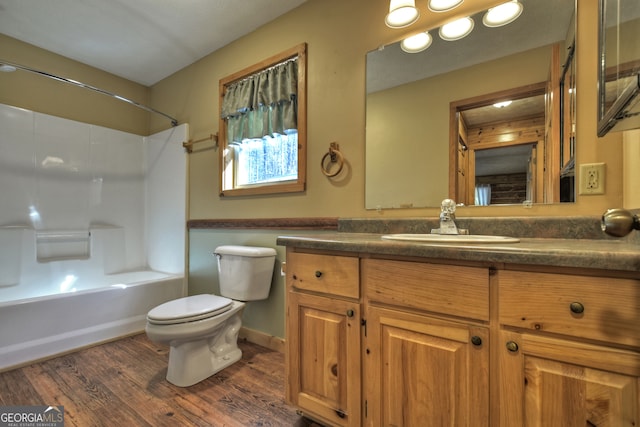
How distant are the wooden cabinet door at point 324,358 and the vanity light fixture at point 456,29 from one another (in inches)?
52.5

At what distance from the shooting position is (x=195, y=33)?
7.07 ft

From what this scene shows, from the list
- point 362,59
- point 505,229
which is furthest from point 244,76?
point 505,229

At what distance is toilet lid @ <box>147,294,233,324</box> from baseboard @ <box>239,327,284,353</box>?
17.9 inches

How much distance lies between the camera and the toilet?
1474mm

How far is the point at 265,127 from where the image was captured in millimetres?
2018

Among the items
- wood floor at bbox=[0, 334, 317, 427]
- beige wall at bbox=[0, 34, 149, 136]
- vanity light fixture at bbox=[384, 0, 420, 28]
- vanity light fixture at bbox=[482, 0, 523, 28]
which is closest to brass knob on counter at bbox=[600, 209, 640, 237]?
vanity light fixture at bbox=[482, 0, 523, 28]

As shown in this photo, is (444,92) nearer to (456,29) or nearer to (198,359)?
(456,29)

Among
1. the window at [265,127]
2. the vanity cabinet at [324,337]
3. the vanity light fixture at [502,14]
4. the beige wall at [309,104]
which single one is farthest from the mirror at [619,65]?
the window at [265,127]

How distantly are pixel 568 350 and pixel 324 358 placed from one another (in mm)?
755

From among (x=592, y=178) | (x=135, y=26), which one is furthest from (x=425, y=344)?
(x=135, y=26)

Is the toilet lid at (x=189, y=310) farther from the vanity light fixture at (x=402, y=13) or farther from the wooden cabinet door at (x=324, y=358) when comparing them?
the vanity light fixture at (x=402, y=13)

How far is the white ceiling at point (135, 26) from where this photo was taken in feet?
6.13

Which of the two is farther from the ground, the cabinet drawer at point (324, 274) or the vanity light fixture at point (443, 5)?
the vanity light fixture at point (443, 5)

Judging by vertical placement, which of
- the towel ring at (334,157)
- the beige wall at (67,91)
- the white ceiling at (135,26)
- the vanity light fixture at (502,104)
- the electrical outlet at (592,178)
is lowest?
the electrical outlet at (592,178)
